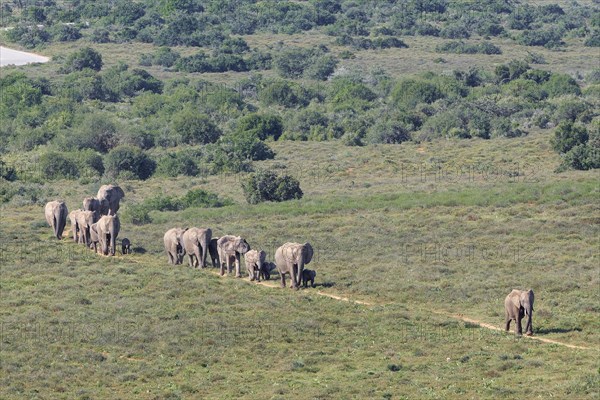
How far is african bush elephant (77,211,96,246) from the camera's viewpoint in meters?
51.6

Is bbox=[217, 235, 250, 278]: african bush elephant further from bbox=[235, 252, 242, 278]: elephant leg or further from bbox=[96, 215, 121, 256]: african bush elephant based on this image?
bbox=[96, 215, 121, 256]: african bush elephant

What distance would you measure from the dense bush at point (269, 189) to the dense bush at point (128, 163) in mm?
14694

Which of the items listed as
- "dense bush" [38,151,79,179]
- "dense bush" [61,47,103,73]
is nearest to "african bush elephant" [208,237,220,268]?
"dense bush" [38,151,79,179]

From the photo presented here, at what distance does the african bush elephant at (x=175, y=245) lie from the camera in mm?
49219

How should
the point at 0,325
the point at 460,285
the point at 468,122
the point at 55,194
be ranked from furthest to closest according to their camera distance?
the point at 468,122 → the point at 55,194 → the point at 460,285 → the point at 0,325

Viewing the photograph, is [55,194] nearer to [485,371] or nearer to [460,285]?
[460,285]

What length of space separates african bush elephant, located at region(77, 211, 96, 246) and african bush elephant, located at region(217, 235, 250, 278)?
6.17 metres

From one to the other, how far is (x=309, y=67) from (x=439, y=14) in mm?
Answer: 46071

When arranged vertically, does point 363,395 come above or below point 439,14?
below

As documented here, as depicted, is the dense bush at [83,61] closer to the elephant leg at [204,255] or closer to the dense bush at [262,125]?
the dense bush at [262,125]

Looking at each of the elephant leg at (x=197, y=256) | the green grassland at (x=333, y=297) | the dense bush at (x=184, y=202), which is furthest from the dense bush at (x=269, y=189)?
the elephant leg at (x=197, y=256)

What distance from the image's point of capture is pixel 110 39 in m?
153

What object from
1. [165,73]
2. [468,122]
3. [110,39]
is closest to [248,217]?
[468,122]

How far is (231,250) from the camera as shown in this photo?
4741 centimetres
